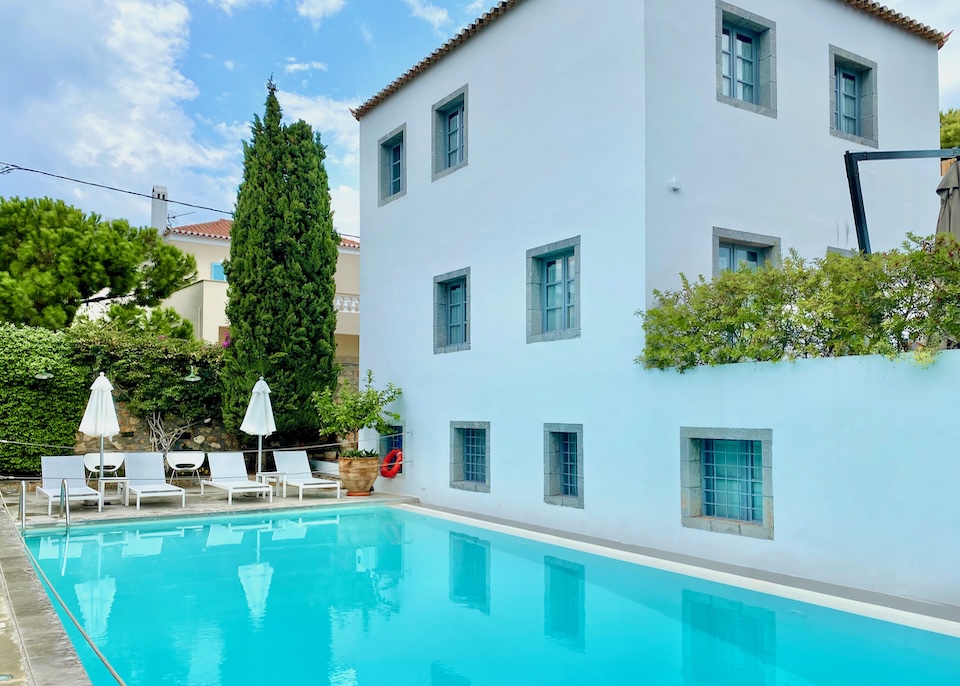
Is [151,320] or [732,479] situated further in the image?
[151,320]

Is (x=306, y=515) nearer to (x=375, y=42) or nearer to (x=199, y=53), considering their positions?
(x=375, y=42)

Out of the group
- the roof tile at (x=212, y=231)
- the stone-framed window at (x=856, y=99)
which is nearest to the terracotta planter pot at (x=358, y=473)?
the stone-framed window at (x=856, y=99)

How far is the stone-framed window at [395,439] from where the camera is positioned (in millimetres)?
16766

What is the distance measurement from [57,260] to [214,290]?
17.2ft

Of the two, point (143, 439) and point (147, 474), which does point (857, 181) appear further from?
point (143, 439)

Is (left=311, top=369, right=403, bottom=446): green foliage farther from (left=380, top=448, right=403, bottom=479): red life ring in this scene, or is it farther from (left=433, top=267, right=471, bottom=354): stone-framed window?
(left=433, top=267, right=471, bottom=354): stone-framed window

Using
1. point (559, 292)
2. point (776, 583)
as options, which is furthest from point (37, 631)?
point (559, 292)

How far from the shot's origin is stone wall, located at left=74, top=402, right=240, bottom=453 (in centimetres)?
1823

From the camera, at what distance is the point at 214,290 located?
25766mm

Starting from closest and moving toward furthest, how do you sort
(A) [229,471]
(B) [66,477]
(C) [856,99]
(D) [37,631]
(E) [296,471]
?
(D) [37,631]
(C) [856,99]
(B) [66,477]
(A) [229,471]
(E) [296,471]

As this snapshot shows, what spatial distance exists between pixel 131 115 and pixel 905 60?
87.9 ft

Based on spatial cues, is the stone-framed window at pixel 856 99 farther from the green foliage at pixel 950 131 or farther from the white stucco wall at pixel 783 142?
the green foliage at pixel 950 131

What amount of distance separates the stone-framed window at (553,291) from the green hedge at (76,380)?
9.76 meters

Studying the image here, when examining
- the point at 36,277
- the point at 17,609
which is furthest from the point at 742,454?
the point at 36,277
